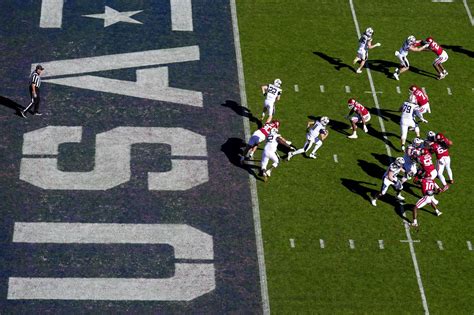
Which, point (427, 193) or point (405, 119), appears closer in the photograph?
point (427, 193)

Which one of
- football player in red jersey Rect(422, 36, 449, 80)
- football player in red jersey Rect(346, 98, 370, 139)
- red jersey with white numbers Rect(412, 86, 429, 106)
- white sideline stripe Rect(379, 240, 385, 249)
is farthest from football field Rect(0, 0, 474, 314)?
Result: red jersey with white numbers Rect(412, 86, 429, 106)

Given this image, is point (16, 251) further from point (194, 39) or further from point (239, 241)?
point (194, 39)

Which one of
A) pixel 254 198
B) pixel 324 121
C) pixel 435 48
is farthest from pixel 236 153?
pixel 435 48

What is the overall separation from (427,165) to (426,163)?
8cm

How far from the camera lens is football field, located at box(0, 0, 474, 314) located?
30656 mm

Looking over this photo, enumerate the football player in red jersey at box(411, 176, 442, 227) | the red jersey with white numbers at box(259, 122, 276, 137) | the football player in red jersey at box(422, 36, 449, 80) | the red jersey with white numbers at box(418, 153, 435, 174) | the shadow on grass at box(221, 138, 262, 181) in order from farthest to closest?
the football player in red jersey at box(422, 36, 449, 80), the shadow on grass at box(221, 138, 262, 181), the red jersey with white numbers at box(418, 153, 435, 174), the red jersey with white numbers at box(259, 122, 276, 137), the football player in red jersey at box(411, 176, 442, 227)

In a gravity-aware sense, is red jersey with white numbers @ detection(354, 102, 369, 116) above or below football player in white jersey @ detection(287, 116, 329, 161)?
above

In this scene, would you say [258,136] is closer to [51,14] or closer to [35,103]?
[35,103]

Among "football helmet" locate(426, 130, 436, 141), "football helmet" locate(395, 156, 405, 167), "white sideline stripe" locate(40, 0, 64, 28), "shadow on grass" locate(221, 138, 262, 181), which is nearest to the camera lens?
"football helmet" locate(395, 156, 405, 167)

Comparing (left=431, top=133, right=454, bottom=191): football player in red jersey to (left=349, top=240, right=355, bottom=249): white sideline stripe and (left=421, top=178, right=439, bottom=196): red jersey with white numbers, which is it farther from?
(left=349, top=240, right=355, bottom=249): white sideline stripe

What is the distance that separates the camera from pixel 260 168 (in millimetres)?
34719

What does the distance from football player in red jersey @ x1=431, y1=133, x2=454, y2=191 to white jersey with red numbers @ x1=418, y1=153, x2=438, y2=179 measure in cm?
42

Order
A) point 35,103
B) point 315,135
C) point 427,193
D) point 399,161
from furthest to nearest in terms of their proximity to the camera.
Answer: point 35,103, point 315,135, point 399,161, point 427,193

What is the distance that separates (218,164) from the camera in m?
34.6
